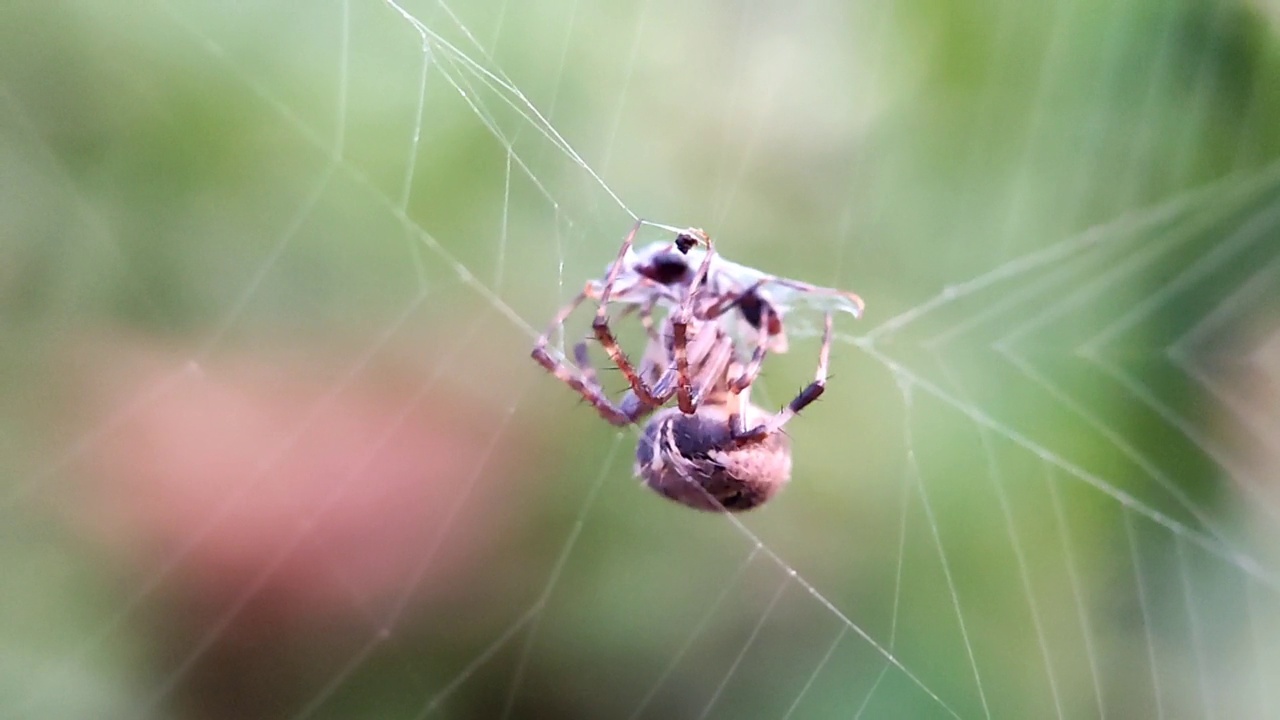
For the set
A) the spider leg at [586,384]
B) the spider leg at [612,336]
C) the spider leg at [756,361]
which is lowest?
the spider leg at [586,384]

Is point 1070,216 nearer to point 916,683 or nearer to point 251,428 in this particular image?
point 916,683

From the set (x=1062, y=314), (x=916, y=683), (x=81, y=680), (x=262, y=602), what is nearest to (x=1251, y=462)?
(x=1062, y=314)

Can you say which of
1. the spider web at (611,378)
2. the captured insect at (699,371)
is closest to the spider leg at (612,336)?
the captured insect at (699,371)

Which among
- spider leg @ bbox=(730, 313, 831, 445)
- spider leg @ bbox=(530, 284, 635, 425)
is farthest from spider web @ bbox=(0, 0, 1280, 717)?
spider leg @ bbox=(730, 313, 831, 445)

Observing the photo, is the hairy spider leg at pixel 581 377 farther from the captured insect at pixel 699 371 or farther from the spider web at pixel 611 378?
the spider web at pixel 611 378

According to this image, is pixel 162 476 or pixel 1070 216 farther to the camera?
pixel 1070 216

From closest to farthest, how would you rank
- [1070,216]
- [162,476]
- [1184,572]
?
[162,476] < [1184,572] < [1070,216]

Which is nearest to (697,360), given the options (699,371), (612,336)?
(699,371)

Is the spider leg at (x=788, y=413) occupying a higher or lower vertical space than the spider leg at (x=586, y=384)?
higher
